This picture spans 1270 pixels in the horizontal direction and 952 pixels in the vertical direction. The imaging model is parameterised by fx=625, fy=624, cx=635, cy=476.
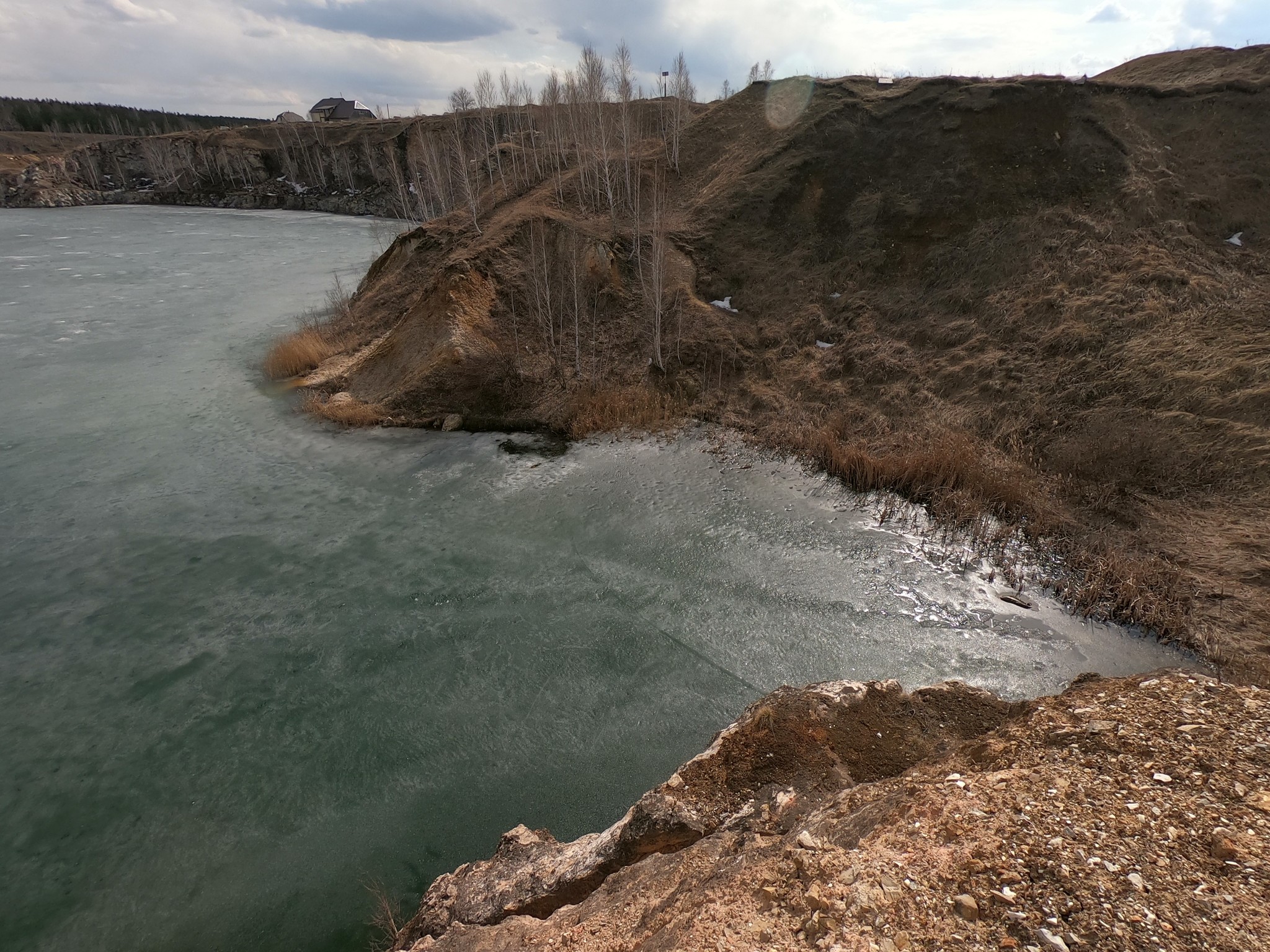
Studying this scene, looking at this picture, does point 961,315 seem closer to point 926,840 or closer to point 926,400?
point 926,400

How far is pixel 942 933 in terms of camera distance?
3.79m

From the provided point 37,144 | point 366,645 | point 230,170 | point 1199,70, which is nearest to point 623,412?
point 366,645

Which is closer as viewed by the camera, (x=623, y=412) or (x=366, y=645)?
(x=366, y=645)

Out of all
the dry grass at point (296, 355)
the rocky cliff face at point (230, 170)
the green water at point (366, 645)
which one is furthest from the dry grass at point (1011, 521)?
the rocky cliff face at point (230, 170)

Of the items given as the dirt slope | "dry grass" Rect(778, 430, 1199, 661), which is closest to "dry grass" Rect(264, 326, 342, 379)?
"dry grass" Rect(778, 430, 1199, 661)

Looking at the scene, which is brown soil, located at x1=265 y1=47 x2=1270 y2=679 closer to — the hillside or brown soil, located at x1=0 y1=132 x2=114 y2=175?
the hillside

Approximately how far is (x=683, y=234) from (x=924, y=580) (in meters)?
17.2

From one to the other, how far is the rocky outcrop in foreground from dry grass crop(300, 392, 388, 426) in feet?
47.7

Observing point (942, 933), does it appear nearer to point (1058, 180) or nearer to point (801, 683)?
point (801, 683)

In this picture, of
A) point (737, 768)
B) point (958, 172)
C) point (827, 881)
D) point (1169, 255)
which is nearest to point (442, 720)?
point (737, 768)

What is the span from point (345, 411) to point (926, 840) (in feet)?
61.1

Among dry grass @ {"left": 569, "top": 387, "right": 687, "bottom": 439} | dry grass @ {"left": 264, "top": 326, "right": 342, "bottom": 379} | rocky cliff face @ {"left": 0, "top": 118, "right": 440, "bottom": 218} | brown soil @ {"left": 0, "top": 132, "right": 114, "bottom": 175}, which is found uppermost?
brown soil @ {"left": 0, "top": 132, "right": 114, "bottom": 175}

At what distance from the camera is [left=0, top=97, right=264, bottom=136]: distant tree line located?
100 m

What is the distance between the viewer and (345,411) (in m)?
18.9
